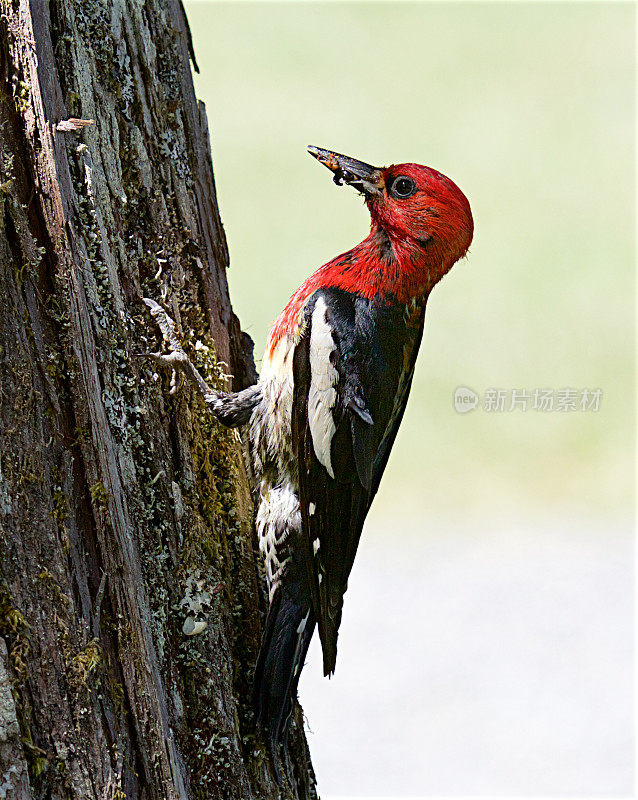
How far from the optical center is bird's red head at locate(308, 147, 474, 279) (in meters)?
2.03

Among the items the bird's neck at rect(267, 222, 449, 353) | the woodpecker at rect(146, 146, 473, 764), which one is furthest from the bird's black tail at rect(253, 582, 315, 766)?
the bird's neck at rect(267, 222, 449, 353)

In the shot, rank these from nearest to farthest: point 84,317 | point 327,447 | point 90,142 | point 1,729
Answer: point 1,729, point 84,317, point 90,142, point 327,447

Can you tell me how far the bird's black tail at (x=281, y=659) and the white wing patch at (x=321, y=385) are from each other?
1.29ft

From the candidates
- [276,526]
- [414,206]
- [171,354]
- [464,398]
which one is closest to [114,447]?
[171,354]

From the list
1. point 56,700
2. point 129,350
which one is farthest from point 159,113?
point 56,700

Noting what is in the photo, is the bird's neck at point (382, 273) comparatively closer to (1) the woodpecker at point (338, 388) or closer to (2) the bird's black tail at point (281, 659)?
(1) the woodpecker at point (338, 388)

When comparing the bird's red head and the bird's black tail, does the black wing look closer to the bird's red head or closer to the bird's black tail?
the bird's black tail

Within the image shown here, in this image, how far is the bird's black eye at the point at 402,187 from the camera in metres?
2.05

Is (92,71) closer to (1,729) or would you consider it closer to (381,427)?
(381,427)

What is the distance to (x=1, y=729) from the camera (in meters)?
1.16

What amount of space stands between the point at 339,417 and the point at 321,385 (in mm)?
98

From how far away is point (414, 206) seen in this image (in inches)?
80.5

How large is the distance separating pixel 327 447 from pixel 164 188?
2.49ft

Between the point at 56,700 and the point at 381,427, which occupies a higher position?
the point at 381,427
